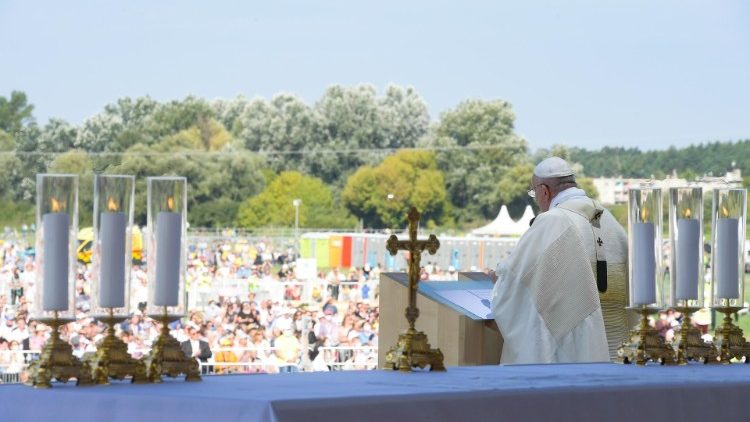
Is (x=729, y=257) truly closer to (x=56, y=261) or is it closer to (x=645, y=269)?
(x=645, y=269)

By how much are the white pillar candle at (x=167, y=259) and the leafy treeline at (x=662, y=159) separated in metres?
62.8

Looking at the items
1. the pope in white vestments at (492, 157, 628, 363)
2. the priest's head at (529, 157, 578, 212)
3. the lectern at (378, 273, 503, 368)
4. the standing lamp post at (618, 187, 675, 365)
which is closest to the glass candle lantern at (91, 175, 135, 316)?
the standing lamp post at (618, 187, 675, 365)

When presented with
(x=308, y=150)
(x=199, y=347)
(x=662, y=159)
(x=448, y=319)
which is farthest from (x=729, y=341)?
(x=308, y=150)

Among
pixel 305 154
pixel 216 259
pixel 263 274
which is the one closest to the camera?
pixel 263 274

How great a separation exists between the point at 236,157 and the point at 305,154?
4714mm

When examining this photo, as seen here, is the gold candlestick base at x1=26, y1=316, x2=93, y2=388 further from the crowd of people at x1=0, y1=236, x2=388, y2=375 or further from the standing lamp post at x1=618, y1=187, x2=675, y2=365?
the crowd of people at x1=0, y1=236, x2=388, y2=375

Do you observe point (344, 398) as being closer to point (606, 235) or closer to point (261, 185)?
point (606, 235)

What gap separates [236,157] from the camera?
69.2 metres

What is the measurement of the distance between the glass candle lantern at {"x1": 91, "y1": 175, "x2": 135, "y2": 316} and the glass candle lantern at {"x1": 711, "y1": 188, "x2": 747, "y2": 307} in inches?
56.5

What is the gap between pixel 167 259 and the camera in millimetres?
2637

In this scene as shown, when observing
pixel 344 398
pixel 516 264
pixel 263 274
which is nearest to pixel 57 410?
pixel 344 398

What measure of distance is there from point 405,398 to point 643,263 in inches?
45.4

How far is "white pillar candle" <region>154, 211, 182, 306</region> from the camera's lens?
263cm

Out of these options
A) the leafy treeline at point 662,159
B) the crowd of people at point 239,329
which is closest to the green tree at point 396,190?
the leafy treeline at point 662,159
